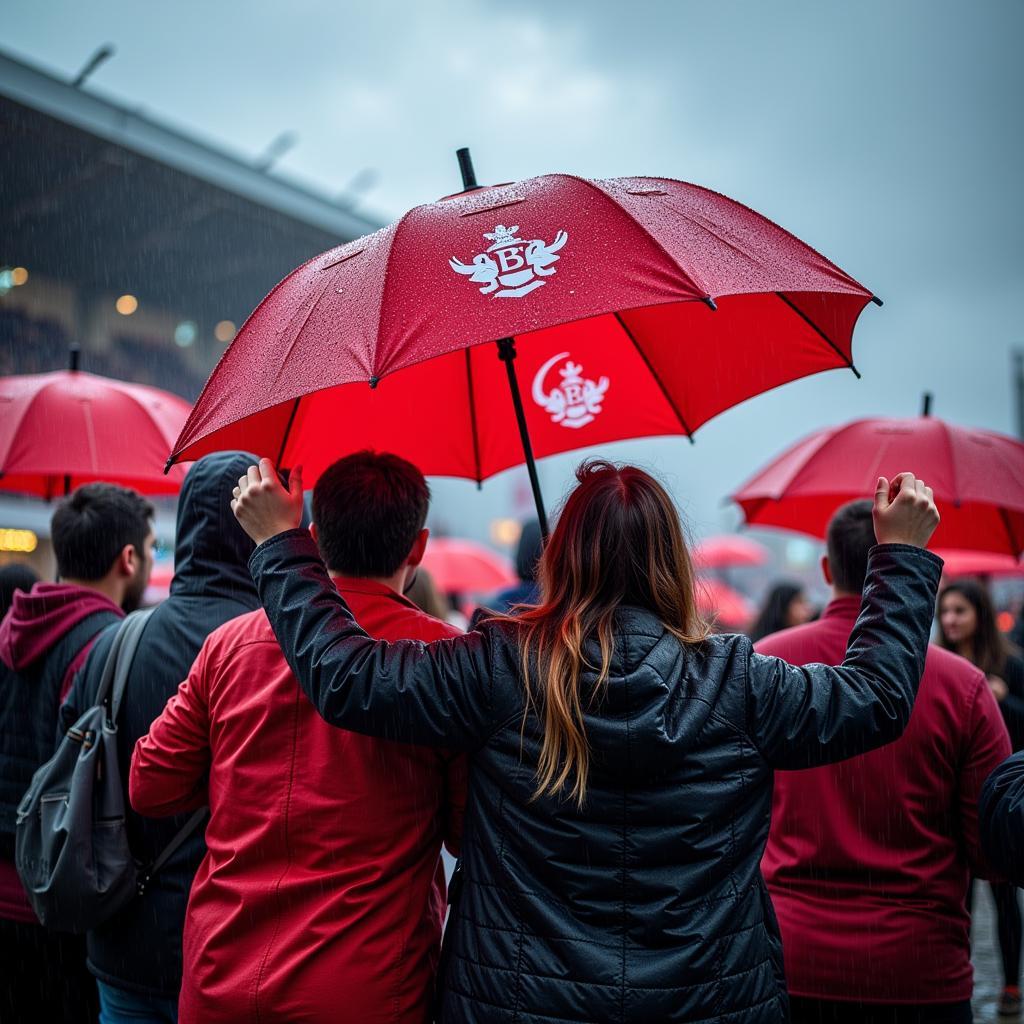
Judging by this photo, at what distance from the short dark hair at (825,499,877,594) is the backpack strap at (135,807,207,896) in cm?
194

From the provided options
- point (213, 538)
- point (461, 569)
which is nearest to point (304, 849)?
point (213, 538)

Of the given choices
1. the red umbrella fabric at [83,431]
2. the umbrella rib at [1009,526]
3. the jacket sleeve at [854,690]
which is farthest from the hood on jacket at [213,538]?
the umbrella rib at [1009,526]

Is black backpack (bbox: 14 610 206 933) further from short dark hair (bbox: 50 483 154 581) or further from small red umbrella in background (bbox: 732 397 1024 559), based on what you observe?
small red umbrella in background (bbox: 732 397 1024 559)

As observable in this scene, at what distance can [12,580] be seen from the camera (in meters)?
4.65

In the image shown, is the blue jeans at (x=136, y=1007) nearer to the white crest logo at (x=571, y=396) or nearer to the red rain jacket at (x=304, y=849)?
the red rain jacket at (x=304, y=849)

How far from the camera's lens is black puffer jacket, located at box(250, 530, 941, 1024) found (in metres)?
2.03

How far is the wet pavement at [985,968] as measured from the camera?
5.57 metres

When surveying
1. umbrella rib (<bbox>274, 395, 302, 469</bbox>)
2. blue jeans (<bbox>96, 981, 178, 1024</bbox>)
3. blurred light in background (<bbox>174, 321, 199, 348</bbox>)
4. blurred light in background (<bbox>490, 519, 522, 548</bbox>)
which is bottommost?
blurred light in background (<bbox>490, 519, 522, 548</bbox>)

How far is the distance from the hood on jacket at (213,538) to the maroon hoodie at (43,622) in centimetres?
56

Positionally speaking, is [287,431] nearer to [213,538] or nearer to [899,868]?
[213,538]

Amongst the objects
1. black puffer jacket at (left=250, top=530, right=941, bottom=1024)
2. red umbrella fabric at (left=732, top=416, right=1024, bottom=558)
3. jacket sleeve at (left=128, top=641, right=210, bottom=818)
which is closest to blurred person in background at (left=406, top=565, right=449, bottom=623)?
red umbrella fabric at (left=732, top=416, right=1024, bottom=558)

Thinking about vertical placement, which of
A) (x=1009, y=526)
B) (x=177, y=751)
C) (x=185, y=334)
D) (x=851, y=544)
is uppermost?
(x=185, y=334)

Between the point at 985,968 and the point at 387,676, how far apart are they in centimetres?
591

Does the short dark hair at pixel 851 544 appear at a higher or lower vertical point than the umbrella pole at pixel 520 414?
lower
